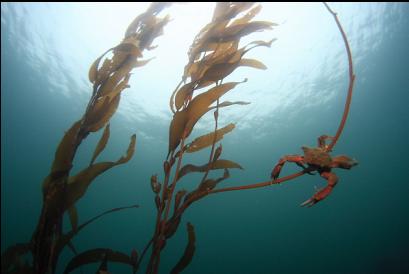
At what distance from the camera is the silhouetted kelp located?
1.16 meters

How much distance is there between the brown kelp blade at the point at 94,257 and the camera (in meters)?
1.40

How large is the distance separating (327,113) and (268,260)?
1706 inches

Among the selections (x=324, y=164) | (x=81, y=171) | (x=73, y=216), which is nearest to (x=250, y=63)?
(x=324, y=164)

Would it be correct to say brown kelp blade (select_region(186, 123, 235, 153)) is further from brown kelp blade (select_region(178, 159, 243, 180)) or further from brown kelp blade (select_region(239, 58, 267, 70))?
brown kelp blade (select_region(239, 58, 267, 70))

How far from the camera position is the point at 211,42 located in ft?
5.16

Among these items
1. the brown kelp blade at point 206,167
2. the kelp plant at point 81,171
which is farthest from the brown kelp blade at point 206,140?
the kelp plant at point 81,171

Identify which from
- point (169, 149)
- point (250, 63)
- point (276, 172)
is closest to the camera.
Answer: point (276, 172)

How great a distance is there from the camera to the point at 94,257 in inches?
57.9

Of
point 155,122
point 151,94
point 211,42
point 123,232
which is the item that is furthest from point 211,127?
point 123,232

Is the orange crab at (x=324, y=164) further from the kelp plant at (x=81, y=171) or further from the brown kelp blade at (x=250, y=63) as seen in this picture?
the kelp plant at (x=81, y=171)

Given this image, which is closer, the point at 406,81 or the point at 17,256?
the point at 17,256

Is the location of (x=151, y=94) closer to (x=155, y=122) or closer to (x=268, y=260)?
(x=155, y=122)

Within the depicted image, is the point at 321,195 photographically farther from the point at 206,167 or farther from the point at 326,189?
the point at 206,167

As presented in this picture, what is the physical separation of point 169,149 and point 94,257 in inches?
33.1
